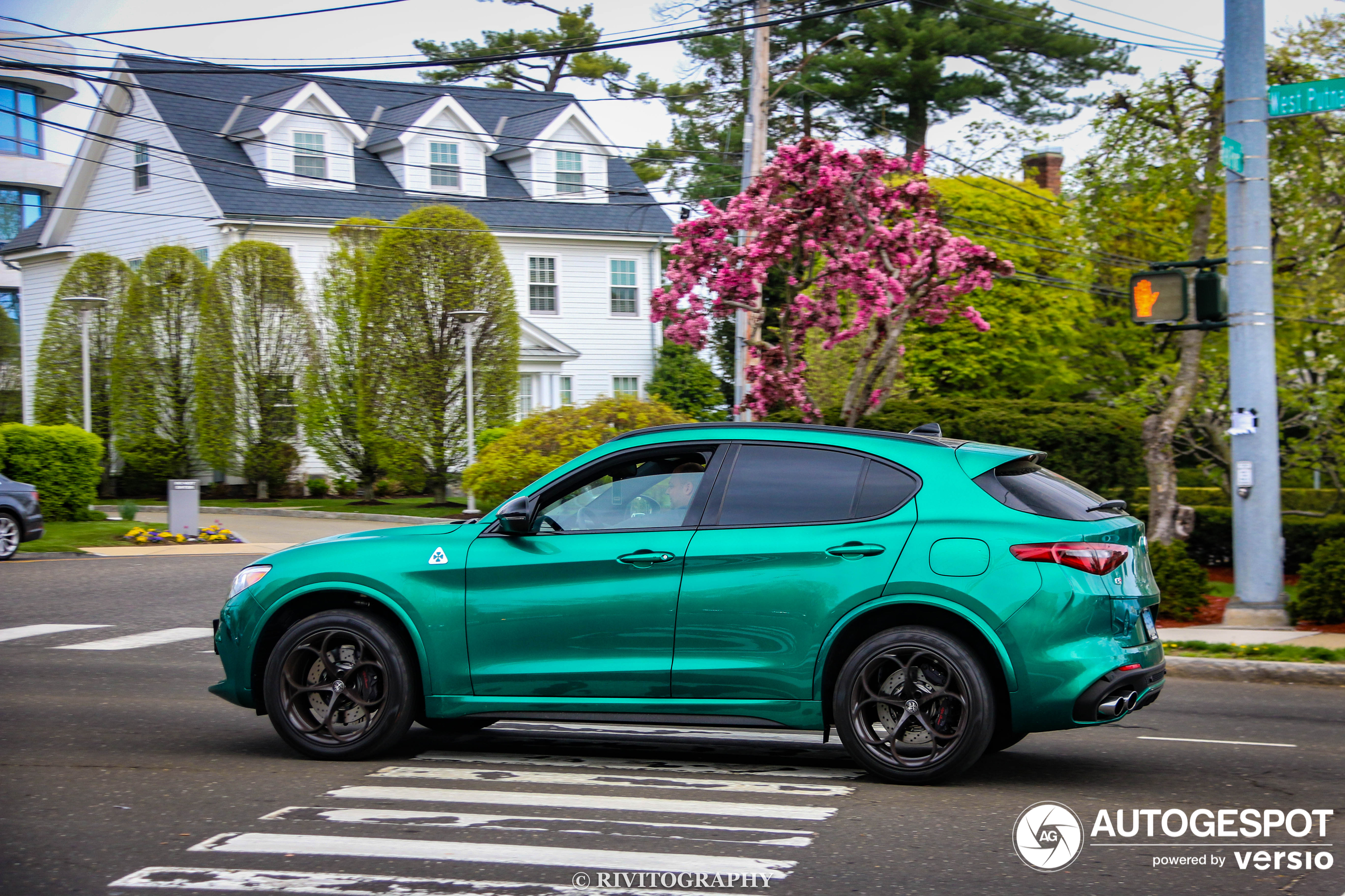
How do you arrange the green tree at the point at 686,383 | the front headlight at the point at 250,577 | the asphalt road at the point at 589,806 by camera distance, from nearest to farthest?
the asphalt road at the point at 589,806
the front headlight at the point at 250,577
the green tree at the point at 686,383

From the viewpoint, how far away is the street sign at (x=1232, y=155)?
40.8 ft

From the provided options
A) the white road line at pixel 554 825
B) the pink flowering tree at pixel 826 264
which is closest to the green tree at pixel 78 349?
the pink flowering tree at pixel 826 264

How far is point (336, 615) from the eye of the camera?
6633 millimetres

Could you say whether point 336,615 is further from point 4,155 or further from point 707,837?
point 4,155

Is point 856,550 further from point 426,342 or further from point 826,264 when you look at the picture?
point 426,342

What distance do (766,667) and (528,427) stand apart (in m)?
17.7

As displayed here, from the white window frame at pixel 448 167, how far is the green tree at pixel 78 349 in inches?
353

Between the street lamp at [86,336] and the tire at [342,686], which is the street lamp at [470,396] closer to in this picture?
the street lamp at [86,336]

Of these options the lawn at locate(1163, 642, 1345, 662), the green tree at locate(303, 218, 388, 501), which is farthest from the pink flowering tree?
the green tree at locate(303, 218, 388, 501)

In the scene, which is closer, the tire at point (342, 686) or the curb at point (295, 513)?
the tire at point (342, 686)

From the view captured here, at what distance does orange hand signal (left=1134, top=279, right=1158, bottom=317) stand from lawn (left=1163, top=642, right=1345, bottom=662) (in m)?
3.10

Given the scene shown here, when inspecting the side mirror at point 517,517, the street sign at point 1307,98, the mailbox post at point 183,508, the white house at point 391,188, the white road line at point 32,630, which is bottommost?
the white road line at point 32,630

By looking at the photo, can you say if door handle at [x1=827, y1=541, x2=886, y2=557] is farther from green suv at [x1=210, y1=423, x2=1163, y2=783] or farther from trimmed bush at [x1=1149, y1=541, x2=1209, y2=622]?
trimmed bush at [x1=1149, y1=541, x2=1209, y2=622]

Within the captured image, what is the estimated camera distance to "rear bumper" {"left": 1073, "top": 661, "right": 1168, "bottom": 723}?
5.82 meters
